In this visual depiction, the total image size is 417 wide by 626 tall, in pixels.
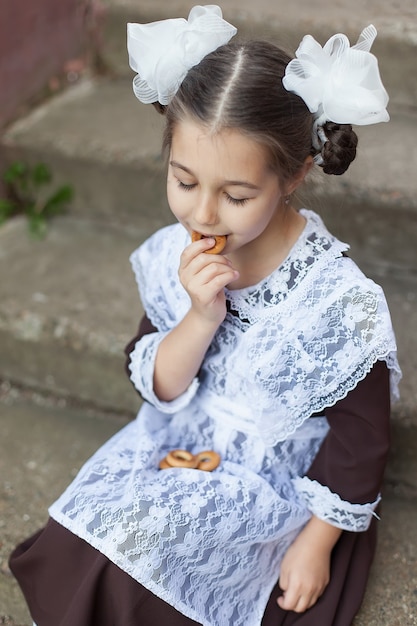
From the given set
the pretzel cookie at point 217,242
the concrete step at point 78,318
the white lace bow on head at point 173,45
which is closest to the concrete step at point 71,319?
the concrete step at point 78,318

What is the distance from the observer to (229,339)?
4.56 ft

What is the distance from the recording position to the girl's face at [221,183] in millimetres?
1104

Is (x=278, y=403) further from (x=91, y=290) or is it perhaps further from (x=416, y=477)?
(x=91, y=290)

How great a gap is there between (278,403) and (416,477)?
0.51 m

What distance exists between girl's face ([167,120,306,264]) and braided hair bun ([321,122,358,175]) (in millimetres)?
89

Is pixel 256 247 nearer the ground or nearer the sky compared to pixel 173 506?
nearer the sky

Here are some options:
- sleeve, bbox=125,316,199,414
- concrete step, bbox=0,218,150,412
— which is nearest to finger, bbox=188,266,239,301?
sleeve, bbox=125,316,199,414

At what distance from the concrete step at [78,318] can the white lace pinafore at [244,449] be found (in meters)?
0.37

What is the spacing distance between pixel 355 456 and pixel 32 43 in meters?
1.71

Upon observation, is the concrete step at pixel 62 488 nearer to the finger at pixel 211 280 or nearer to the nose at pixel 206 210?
the finger at pixel 211 280

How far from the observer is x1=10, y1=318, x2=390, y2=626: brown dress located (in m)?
1.20

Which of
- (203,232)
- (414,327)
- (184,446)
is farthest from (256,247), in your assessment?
(414,327)

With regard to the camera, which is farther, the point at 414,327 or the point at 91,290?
the point at 91,290

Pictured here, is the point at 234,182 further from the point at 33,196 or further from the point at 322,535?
the point at 33,196
